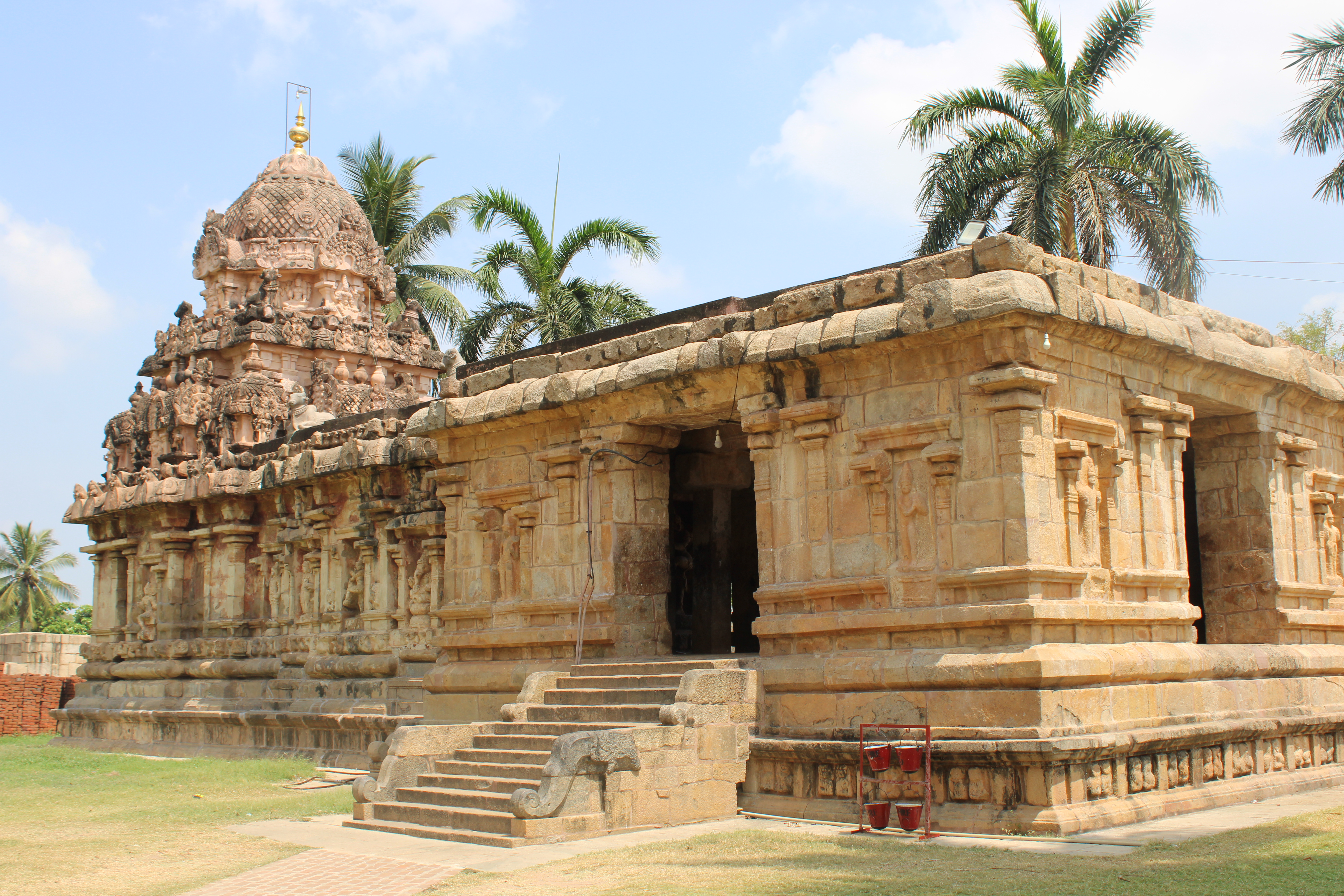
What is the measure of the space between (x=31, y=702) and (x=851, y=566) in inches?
774

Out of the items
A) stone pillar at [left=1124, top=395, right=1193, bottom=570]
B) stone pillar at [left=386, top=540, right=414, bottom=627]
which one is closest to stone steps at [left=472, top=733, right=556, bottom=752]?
stone pillar at [left=1124, top=395, right=1193, bottom=570]

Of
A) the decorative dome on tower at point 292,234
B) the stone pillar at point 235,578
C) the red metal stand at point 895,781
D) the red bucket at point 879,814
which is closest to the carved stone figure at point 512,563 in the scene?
the red metal stand at point 895,781

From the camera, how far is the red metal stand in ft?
29.6

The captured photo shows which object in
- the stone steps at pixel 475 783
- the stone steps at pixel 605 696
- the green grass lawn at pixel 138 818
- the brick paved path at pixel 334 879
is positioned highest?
the stone steps at pixel 605 696

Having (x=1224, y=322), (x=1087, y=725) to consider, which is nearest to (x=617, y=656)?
(x=1087, y=725)

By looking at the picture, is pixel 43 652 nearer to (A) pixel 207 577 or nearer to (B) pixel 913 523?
(A) pixel 207 577

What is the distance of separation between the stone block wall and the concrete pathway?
2134cm

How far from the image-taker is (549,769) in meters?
9.34

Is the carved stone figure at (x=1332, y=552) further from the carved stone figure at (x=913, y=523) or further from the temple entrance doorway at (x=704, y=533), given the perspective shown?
the temple entrance doorway at (x=704, y=533)

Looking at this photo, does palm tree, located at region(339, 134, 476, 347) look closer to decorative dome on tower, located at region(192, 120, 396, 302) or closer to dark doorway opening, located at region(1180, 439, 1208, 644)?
decorative dome on tower, located at region(192, 120, 396, 302)

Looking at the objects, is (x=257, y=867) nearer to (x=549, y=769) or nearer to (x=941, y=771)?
(x=549, y=769)

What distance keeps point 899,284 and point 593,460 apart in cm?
351

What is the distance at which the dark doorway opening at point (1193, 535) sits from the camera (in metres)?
12.8

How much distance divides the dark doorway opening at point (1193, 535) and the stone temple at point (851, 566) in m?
0.06
